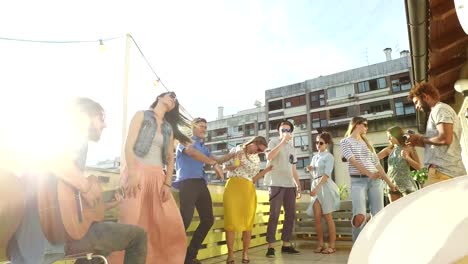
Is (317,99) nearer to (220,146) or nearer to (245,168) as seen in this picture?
(220,146)

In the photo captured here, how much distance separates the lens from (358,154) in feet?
13.2

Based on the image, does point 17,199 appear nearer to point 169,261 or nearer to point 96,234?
point 96,234

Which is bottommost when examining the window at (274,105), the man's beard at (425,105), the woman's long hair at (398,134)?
the woman's long hair at (398,134)

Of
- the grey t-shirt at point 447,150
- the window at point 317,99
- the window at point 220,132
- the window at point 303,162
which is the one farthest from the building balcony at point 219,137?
Answer: the grey t-shirt at point 447,150

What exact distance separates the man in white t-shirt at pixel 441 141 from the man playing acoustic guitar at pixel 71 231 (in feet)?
8.20

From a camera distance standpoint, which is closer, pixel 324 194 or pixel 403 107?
pixel 324 194

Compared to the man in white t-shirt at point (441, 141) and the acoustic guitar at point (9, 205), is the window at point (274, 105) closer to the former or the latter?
the man in white t-shirt at point (441, 141)

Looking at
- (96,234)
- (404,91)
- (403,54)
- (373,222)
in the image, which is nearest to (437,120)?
(373,222)

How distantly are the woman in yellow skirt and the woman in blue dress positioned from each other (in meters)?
1.25

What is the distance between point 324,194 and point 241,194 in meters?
1.58

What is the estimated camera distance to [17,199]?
1545 mm

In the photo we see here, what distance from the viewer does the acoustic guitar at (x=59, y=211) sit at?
1.63 meters

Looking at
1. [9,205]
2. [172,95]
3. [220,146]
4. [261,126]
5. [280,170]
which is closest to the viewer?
[9,205]

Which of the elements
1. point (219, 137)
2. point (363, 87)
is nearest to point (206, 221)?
point (363, 87)
